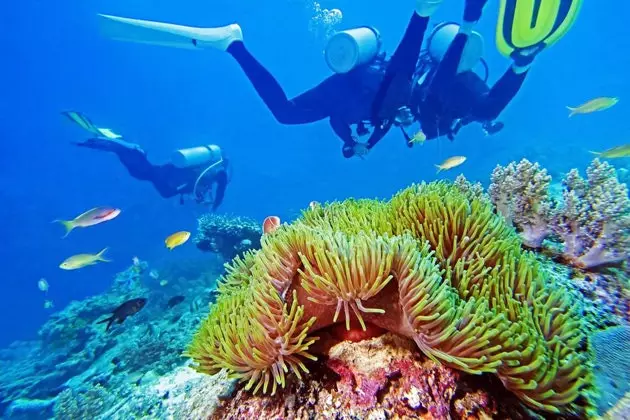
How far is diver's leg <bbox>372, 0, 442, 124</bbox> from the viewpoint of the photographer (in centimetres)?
628

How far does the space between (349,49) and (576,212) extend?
577 centimetres

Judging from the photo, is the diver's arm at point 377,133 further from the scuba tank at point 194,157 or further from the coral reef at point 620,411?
the scuba tank at point 194,157

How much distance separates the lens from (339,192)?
49.4m

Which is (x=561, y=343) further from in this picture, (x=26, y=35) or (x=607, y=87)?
(x=607, y=87)

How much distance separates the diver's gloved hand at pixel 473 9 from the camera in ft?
19.6

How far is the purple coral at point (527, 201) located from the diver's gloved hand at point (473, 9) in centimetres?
401

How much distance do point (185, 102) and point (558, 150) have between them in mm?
80041

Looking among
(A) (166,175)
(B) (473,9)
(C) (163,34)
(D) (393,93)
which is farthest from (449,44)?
(A) (166,175)

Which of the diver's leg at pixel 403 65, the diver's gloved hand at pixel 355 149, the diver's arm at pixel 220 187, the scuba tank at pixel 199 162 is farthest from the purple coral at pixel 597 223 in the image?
the diver's arm at pixel 220 187

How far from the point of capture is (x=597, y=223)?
110 inches

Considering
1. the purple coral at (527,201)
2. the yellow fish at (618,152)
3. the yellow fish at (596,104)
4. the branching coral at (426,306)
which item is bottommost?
the branching coral at (426,306)

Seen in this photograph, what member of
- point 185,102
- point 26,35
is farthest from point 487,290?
point 185,102

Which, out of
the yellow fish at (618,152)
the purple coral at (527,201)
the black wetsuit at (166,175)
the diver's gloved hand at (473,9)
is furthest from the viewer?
the black wetsuit at (166,175)

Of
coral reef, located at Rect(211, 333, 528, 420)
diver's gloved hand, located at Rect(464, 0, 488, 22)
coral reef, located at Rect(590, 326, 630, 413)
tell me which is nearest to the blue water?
diver's gloved hand, located at Rect(464, 0, 488, 22)
